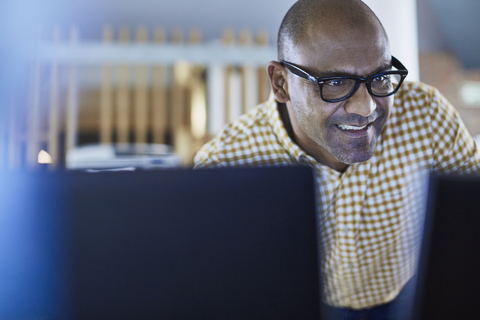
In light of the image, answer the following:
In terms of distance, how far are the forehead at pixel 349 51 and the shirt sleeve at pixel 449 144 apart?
31 centimetres

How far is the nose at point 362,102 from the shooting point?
0.88 meters

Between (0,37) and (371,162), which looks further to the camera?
(0,37)

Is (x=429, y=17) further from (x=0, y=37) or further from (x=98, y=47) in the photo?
(x=0, y=37)

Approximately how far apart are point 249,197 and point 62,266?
0.26 metres

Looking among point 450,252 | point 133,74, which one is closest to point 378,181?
point 450,252

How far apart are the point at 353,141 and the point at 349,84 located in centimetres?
13

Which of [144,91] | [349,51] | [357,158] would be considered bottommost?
[357,158]

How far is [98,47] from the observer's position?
10.2 ft

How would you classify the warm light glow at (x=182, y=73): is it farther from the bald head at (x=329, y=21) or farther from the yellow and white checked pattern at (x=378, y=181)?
the bald head at (x=329, y=21)

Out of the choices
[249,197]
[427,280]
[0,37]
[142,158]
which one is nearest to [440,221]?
[427,280]

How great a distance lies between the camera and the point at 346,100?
0.90 m

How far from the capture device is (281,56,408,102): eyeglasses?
0.87 metres

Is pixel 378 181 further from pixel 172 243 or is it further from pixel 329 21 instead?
pixel 172 243

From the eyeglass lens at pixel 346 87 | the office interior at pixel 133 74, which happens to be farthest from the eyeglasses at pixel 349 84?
the office interior at pixel 133 74
